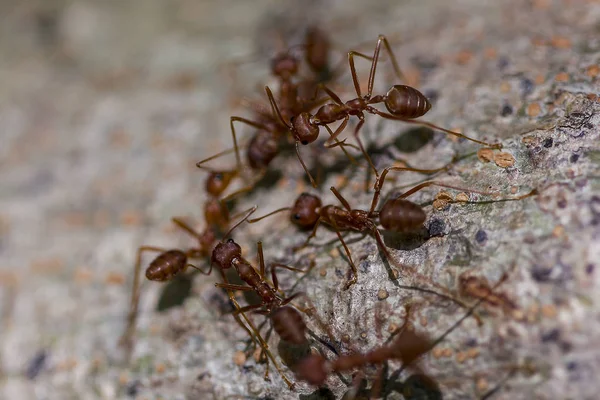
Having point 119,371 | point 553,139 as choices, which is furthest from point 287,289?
point 553,139

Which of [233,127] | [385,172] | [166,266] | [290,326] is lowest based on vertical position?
[290,326]

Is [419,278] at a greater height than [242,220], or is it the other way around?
[242,220]

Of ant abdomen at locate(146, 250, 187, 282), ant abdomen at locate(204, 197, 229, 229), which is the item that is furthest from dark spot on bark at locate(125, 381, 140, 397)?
ant abdomen at locate(204, 197, 229, 229)

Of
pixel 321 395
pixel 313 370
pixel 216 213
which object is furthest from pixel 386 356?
pixel 216 213

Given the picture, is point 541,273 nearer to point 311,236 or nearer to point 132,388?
point 311,236

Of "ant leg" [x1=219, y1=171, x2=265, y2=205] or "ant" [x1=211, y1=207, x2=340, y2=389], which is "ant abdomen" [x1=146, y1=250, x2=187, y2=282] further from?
"ant leg" [x1=219, y1=171, x2=265, y2=205]
